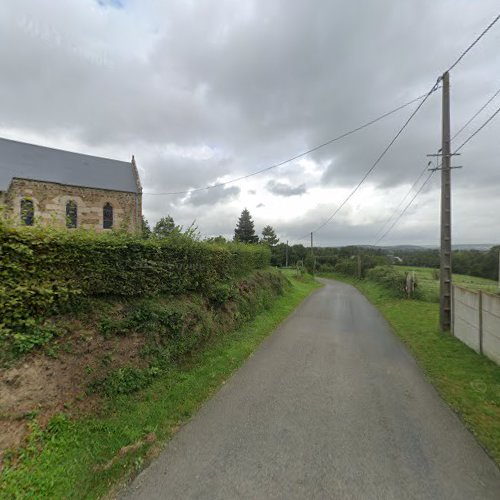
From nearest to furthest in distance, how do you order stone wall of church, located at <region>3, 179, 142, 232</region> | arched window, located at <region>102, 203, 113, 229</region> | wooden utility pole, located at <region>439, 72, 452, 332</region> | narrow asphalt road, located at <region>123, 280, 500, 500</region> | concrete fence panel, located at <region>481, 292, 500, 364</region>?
narrow asphalt road, located at <region>123, 280, 500, 500</region> < concrete fence panel, located at <region>481, 292, 500, 364</region> < wooden utility pole, located at <region>439, 72, 452, 332</region> < stone wall of church, located at <region>3, 179, 142, 232</region> < arched window, located at <region>102, 203, 113, 229</region>

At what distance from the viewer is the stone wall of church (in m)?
21.2

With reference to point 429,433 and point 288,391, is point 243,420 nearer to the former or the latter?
point 288,391

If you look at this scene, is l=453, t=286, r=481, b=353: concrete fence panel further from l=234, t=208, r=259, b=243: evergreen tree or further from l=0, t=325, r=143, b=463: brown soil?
l=234, t=208, r=259, b=243: evergreen tree

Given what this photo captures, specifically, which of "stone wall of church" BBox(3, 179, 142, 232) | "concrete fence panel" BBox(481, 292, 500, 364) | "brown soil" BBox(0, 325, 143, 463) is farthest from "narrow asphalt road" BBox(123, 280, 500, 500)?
"stone wall of church" BBox(3, 179, 142, 232)

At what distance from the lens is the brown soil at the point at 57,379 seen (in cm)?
309

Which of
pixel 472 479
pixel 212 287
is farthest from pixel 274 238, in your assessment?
pixel 472 479

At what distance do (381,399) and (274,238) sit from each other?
7482cm

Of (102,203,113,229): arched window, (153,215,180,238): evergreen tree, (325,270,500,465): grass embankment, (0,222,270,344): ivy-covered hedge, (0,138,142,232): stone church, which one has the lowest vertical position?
(325,270,500,465): grass embankment

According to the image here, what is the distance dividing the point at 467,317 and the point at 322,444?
21.3ft

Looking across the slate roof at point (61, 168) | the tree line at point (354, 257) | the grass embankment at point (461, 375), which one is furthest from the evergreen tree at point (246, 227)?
the grass embankment at point (461, 375)

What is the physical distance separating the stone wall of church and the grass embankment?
60.0 ft

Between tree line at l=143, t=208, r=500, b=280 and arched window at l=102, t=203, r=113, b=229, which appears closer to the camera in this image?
tree line at l=143, t=208, r=500, b=280

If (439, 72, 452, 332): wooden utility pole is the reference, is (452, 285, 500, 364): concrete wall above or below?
below

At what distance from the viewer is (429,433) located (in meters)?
3.43
